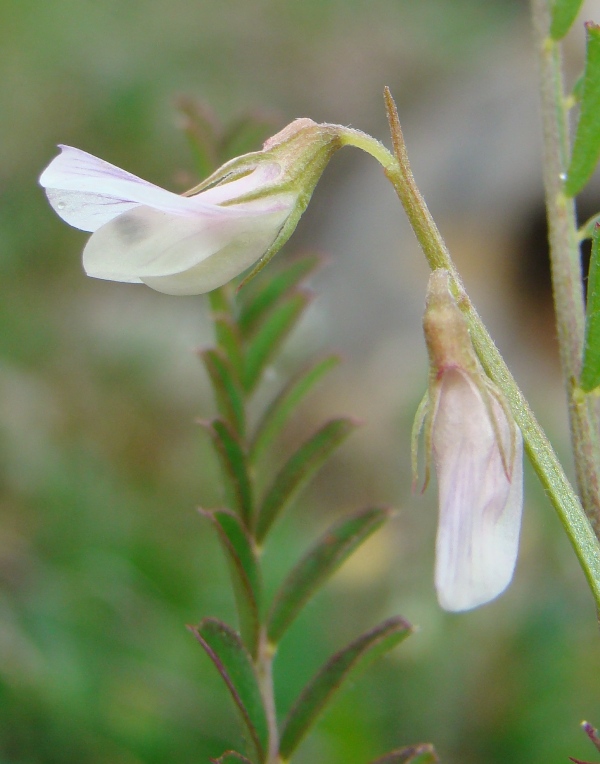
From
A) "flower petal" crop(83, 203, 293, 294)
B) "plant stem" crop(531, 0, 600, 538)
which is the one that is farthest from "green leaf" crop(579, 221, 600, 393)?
"flower petal" crop(83, 203, 293, 294)

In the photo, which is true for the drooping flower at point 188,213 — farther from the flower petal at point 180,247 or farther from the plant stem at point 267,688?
the plant stem at point 267,688

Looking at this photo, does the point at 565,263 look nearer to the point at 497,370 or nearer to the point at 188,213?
the point at 497,370

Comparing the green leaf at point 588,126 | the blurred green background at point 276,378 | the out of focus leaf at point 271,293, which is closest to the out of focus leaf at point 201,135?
the blurred green background at point 276,378

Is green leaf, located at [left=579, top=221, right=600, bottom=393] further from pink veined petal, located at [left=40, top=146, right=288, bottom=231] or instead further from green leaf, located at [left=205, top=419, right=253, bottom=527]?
green leaf, located at [left=205, top=419, right=253, bottom=527]

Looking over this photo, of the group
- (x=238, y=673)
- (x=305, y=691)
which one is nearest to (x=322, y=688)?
(x=305, y=691)

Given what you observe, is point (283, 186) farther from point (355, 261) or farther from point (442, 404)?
point (355, 261)
